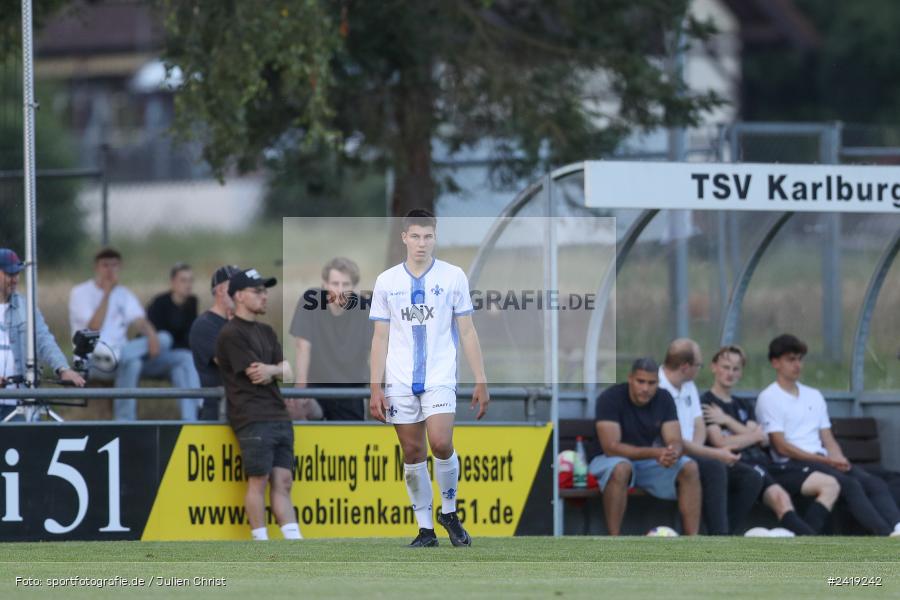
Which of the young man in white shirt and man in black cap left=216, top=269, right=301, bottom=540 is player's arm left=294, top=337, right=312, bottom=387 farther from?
the young man in white shirt

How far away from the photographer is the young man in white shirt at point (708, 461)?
12992 millimetres

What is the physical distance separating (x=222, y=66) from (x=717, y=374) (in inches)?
194

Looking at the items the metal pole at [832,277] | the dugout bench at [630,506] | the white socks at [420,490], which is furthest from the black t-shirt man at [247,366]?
the metal pole at [832,277]

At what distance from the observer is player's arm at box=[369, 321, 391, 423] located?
405 inches

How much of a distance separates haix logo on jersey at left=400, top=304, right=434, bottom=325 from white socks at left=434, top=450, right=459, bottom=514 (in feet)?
2.94

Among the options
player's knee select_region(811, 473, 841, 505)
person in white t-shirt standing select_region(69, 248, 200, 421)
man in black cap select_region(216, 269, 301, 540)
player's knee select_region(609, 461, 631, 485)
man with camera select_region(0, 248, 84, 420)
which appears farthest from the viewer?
person in white t-shirt standing select_region(69, 248, 200, 421)

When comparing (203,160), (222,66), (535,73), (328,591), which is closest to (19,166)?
(203,160)

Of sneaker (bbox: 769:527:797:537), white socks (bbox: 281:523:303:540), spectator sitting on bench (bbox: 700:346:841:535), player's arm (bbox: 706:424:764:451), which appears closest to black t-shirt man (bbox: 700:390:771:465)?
spectator sitting on bench (bbox: 700:346:841:535)

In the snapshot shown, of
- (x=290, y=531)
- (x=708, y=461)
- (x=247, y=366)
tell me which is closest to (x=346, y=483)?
(x=290, y=531)

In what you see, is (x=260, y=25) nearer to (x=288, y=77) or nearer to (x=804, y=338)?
(x=288, y=77)

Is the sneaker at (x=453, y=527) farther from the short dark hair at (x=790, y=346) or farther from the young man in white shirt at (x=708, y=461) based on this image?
the short dark hair at (x=790, y=346)

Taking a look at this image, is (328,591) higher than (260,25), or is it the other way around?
(260,25)

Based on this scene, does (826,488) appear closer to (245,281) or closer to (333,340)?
(333,340)

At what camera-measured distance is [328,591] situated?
26.9 feet
